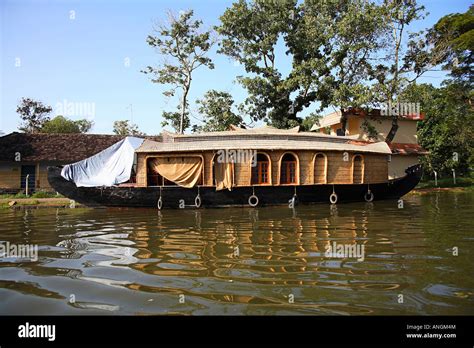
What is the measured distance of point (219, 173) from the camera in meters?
11.9

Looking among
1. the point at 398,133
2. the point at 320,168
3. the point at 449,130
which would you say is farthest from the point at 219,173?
the point at 449,130

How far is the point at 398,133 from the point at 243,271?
76.2 feet

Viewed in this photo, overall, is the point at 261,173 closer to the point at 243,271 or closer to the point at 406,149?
the point at 243,271

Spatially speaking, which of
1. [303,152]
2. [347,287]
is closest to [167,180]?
[303,152]

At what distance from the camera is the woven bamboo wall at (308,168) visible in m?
11.9

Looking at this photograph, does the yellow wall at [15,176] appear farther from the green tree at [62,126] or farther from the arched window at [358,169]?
the arched window at [358,169]

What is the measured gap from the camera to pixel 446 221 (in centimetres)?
798

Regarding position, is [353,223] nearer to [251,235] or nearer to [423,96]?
[251,235]

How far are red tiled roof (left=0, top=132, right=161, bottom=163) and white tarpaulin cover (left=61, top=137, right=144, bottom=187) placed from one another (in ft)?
25.8
